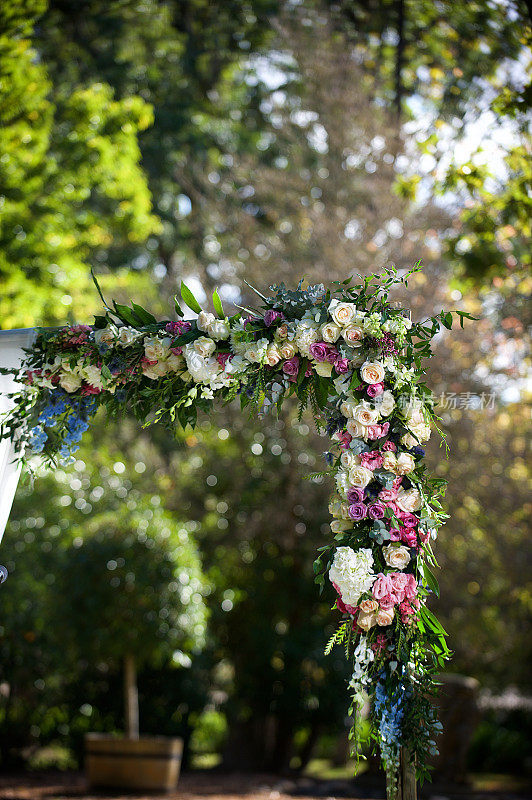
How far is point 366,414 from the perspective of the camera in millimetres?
2914

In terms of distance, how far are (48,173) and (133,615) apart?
381 cm

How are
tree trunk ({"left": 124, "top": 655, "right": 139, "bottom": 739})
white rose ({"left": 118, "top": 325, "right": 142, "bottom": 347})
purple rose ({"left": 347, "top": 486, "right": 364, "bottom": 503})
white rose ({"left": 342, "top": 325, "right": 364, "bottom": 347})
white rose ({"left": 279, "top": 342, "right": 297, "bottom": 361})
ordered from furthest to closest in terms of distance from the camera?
tree trunk ({"left": 124, "top": 655, "right": 139, "bottom": 739}), white rose ({"left": 118, "top": 325, "right": 142, "bottom": 347}), white rose ({"left": 279, "top": 342, "right": 297, "bottom": 361}), white rose ({"left": 342, "top": 325, "right": 364, "bottom": 347}), purple rose ({"left": 347, "top": 486, "right": 364, "bottom": 503})

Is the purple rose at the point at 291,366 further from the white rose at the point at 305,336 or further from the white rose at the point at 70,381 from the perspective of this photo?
the white rose at the point at 70,381

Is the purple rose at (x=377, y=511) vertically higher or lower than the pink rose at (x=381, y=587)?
higher

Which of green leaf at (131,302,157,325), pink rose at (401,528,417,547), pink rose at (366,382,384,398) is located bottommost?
pink rose at (401,528,417,547)

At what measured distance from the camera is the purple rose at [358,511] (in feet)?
9.21

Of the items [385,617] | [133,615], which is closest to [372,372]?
[385,617]

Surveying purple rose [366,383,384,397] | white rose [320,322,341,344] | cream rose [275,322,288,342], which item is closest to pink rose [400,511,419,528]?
purple rose [366,383,384,397]

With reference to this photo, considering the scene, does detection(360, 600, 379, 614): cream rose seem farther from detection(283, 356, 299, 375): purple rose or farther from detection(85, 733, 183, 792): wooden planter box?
Result: detection(85, 733, 183, 792): wooden planter box

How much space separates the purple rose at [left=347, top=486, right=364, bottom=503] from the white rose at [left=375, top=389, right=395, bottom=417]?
1.03 ft

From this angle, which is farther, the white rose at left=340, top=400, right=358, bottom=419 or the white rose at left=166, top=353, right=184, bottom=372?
the white rose at left=166, top=353, right=184, bottom=372

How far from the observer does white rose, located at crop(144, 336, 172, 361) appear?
314 cm

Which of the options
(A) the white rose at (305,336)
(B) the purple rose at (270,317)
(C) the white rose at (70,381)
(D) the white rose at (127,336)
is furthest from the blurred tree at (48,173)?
(A) the white rose at (305,336)

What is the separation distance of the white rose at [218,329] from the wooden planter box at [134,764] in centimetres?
424
